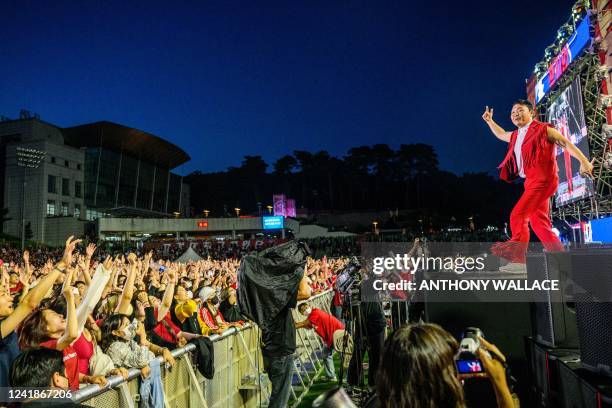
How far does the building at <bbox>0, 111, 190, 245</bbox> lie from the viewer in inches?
1908

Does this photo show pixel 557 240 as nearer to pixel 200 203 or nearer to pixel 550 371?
pixel 550 371

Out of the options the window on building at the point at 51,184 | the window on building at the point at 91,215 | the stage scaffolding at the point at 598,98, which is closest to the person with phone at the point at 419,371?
the stage scaffolding at the point at 598,98

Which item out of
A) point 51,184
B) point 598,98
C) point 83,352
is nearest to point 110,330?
point 83,352

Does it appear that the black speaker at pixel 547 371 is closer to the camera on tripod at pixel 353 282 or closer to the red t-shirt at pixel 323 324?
the camera on tripod at pixel 353 282

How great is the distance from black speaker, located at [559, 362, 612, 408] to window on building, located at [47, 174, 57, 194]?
55826 millimetres

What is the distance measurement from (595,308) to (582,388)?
48 cm

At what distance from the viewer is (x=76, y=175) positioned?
5369cm

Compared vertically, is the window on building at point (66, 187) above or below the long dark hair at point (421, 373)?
above

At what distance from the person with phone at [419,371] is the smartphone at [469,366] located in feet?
0.52

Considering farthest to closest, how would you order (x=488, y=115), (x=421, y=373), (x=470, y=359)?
(x=488, y=115) < (x=470, y=359) < (x=421, y=373)

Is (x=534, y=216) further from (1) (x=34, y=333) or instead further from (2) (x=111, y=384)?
(1) (x=34, y=333)

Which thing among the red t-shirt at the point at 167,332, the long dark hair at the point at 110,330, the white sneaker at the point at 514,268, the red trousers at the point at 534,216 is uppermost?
the red trousers at the point at 534,216

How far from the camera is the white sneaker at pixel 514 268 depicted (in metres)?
5.02

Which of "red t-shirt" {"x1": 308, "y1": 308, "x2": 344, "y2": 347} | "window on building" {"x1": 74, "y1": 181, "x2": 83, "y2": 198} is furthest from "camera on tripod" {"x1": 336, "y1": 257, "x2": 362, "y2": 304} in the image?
"window on building" {"x1": 74, "y1": 181, "x2": 83, "y2": 198}
